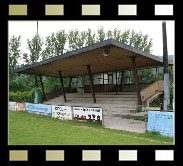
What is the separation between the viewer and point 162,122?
895 cm

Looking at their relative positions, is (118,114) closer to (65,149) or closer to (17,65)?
(65,149)

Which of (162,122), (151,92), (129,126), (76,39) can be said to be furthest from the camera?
(76,39)

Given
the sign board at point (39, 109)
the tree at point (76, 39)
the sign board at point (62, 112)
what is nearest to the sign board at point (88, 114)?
the sign board at point (62, 112)

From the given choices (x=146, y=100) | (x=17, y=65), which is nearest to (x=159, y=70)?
(x=146, y=100)

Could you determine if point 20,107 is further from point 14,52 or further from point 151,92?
point 14,52

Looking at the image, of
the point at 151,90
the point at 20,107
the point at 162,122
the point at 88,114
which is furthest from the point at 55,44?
the point at 162,122

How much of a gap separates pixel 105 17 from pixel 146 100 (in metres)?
15.0

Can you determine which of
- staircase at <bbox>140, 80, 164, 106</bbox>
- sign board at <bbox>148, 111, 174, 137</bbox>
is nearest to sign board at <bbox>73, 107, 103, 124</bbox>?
sign board at <bbox>148, 111, 174, 137</bbox>

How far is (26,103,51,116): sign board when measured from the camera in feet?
53.8

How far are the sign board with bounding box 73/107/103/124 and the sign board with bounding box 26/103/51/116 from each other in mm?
3619

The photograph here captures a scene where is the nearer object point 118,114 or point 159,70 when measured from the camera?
point 118,114

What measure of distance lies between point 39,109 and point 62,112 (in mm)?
3894

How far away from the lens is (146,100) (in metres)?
18.1

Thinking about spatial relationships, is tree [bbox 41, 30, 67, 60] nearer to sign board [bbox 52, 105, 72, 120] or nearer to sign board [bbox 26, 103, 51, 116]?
sign board [bbox 26, 103, 51, 116]
